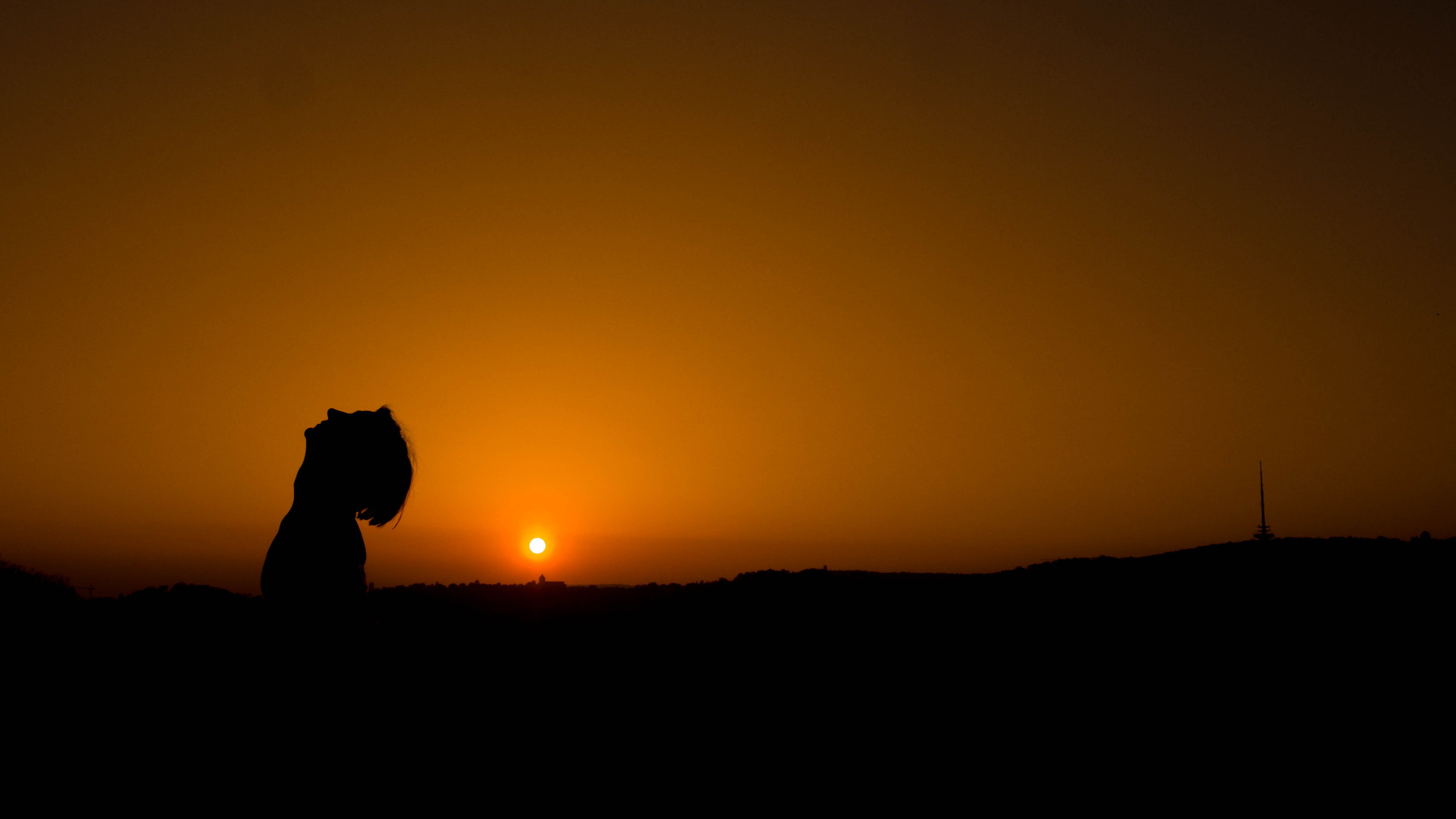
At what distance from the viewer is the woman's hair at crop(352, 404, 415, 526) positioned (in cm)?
465

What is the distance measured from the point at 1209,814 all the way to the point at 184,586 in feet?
50.4

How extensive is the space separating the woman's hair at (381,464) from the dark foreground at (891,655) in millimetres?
602

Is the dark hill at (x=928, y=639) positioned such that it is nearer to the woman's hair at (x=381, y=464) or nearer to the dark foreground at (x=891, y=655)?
the dark foreground at (x=891, y=655)

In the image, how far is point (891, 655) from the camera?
10242 mm

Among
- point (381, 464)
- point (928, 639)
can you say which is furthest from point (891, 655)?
point (381, 464)

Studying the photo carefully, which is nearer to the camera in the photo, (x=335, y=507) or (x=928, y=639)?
(x=335, y=507)

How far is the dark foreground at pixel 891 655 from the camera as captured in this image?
5.21 m

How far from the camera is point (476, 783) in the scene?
6.07 meters

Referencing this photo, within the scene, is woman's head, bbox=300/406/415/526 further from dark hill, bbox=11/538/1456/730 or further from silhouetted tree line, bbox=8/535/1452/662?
silhouetted tree line, bbox=8/535/1452/662

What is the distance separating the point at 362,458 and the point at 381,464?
0.09 metres

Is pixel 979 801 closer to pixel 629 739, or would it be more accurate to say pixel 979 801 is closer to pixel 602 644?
pixel 629 739

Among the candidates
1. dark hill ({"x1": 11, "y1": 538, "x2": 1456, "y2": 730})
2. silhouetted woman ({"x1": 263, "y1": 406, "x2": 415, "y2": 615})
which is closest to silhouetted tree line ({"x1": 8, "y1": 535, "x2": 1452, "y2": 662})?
dark hill ({"x1": 11, "y1": 538, "x2": 1456, "y2": 730})

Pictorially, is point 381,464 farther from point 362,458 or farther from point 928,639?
point 928,639

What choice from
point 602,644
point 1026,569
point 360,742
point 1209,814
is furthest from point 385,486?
point 1026,569
